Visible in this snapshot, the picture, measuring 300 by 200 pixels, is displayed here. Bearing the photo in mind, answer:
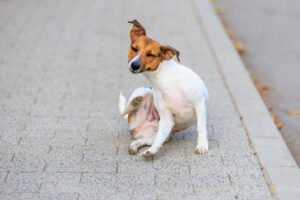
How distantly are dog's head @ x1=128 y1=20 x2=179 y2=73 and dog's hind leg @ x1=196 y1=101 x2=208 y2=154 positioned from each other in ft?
2.20

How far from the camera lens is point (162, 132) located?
4773 millimetres

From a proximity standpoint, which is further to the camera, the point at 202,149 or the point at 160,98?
the point at 202,149

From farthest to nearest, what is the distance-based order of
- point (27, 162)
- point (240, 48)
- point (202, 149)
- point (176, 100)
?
point (240, 48), point (202, 149), point (27, 162), point (176, 100)

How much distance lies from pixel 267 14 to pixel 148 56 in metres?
7.58

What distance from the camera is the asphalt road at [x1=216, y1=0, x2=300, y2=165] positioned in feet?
22.0

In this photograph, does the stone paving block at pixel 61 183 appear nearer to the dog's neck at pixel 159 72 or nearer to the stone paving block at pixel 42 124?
the stone paving block at pixel 42 124

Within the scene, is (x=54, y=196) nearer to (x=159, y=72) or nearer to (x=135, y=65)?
(x=135, y=65)

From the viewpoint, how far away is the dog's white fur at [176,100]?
4547mm

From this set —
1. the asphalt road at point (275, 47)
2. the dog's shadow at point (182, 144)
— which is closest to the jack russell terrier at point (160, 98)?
the dog's shadow at point (182, 144)

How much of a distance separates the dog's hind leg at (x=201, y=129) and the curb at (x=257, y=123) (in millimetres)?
617

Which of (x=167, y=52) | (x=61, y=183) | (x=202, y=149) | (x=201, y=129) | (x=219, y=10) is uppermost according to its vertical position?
(x=167, y=52)

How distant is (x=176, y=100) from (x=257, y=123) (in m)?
1.54

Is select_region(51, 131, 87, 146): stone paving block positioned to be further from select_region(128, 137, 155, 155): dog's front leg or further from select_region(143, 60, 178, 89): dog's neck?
select_region(143, 60, 178, 89): dog's neck

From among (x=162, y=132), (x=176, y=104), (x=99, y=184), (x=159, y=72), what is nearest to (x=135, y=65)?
(x=159, y=72)
